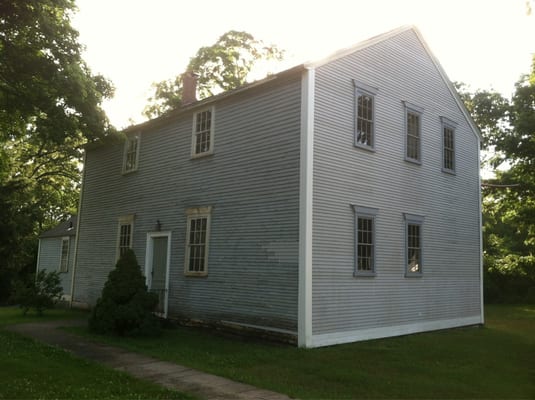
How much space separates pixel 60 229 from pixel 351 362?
65.8 feet

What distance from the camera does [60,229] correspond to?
2569 centimetres

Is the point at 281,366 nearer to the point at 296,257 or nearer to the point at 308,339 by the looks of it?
the point at 308,339

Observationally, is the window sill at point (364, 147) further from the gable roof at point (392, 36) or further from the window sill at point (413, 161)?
the gable roof at point (392, 36)

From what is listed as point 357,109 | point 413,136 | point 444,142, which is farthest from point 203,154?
point 444,142

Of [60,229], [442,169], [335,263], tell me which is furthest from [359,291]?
[60,229]

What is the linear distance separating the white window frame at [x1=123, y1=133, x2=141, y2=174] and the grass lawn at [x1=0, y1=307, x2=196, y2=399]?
8.48 meters

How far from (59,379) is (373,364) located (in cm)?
562

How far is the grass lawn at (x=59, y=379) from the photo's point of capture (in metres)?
7.01

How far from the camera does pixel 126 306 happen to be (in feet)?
41.3

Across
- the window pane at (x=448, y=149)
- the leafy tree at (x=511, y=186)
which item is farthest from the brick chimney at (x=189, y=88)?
the leafy tree at (x=511, y=186)

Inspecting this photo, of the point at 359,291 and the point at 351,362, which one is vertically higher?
the point at 359,291

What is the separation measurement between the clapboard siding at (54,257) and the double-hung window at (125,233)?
241 inches

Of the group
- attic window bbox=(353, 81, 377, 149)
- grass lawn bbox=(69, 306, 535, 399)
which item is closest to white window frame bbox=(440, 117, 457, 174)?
attic window bbox=(353, 81, 377, 149)

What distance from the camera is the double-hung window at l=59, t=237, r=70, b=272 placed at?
906 inches
